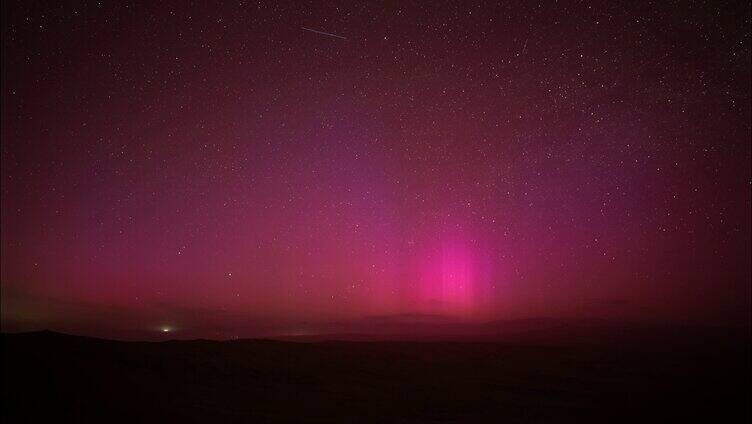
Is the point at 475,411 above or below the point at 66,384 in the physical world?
below

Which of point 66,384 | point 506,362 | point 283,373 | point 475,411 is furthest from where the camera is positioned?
point 506,362

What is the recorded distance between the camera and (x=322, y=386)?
15.5 meters

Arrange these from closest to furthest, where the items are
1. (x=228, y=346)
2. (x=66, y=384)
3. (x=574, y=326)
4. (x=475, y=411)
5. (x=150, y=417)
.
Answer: (x=150, y=417), (x=66, y=384), (x=475, y=411), (x=228, y=346), (x=574, y=326)

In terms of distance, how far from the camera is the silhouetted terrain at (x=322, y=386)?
10.6 meters

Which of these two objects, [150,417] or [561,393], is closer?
[150,417]

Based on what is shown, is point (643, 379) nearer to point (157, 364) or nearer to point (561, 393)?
point (561, 393)

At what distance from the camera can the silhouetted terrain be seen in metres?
10.6

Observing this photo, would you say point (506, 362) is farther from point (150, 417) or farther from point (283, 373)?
point (150, 417)

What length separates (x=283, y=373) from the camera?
54.7 feet

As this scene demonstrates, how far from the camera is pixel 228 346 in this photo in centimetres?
2023

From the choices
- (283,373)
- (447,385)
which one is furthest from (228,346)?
(447,385)

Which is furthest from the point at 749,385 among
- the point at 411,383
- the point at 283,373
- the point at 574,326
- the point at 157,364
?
the point at 574,326

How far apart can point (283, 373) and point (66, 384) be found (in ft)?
24.0

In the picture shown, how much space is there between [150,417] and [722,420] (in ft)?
51.9
